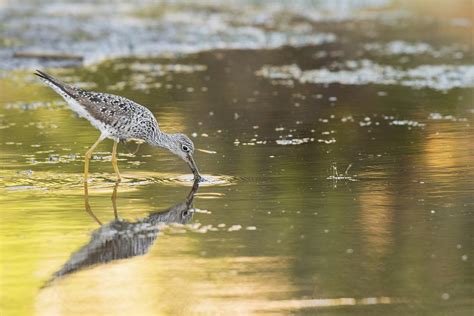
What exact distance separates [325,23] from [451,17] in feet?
12.5

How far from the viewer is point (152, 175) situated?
43.4ft

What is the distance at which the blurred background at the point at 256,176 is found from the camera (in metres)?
8.66

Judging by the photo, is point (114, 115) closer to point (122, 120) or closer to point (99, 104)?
point (122, 120)

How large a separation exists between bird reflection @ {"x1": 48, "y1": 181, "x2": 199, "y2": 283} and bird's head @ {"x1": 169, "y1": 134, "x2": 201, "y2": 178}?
1529mm

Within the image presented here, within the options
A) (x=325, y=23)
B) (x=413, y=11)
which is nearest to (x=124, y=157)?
(x=325, y=23)

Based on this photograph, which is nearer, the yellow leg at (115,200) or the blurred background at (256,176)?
the blurred background at (256,176)

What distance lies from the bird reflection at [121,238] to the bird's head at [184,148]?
5.02ft

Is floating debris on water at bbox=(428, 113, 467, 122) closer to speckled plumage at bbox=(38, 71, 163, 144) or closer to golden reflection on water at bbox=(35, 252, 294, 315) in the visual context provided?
speckled plumage at bbox=(38, 71, 163, 144)

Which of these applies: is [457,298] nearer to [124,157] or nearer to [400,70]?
[124,157]

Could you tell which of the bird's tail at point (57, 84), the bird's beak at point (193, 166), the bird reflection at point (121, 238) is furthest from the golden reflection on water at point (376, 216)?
the bird's tail at point (57, 84)

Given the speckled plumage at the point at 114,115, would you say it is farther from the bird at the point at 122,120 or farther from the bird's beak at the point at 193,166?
the bird's beak at the point at 193,166

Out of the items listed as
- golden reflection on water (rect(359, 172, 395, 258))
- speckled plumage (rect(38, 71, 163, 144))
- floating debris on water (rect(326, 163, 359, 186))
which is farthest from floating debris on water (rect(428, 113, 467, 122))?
speckled plumage (rect(38, 71, 163, 144))

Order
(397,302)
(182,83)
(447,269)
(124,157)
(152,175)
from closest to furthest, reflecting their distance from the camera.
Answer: (397,302) → (447,269) → (152,175) → (124,157) → (182,83)

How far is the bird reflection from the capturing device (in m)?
9.42
